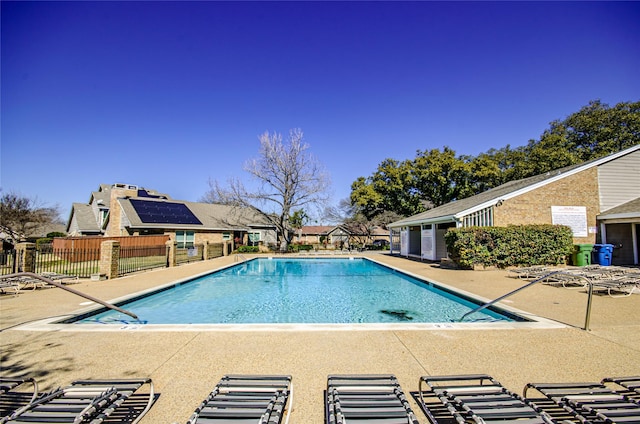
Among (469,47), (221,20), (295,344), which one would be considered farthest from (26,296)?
(469,47)

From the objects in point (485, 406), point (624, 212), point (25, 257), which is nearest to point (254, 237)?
point (25, 257)

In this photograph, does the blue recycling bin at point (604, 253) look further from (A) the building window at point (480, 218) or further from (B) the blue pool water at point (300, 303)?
(B) the blue pool water at point (300, 303)

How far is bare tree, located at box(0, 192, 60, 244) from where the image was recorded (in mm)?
26938

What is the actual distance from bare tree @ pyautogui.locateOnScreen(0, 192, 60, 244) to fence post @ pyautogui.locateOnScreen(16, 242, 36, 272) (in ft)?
69.6

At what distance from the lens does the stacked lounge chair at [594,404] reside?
233 cm

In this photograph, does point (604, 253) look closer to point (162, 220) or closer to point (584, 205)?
point (584, 205)

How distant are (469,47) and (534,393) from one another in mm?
15677

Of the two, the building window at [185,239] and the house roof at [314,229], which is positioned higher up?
the house roof at [314,229]

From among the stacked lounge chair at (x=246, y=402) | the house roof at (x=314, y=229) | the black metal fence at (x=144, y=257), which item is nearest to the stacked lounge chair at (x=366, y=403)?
the stacked lounge chair at (x=246, y=402)

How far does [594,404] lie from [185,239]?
29309 millimetres

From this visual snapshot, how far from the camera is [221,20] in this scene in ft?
40.5

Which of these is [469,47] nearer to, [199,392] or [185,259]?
[199,392]

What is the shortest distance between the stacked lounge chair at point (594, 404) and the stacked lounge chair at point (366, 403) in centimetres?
134

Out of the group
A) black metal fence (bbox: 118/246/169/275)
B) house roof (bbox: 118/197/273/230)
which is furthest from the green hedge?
house roof (bbox: 118/197/273/230)
